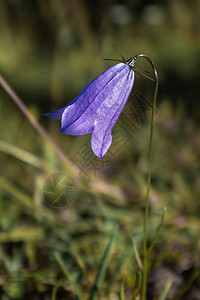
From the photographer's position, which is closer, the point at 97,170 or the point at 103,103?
the point at 103,103

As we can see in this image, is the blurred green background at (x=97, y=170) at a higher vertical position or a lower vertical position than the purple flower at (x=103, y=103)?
lower

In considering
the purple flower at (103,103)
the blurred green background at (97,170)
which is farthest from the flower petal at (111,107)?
the blurred green background at (97,170)

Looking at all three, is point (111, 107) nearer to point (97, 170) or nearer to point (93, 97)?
point (93, 97)

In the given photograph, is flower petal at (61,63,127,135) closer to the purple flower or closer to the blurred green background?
the purple flower

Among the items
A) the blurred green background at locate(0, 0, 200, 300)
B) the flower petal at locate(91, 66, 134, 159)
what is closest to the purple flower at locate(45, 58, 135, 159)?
the flower petal at locate(91, 66, 134, 159)

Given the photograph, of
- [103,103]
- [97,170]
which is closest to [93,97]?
[103,103]

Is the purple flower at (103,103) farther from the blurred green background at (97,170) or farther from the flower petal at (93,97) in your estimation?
the blurred green background at (97,170)

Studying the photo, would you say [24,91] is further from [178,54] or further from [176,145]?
[176,145]
